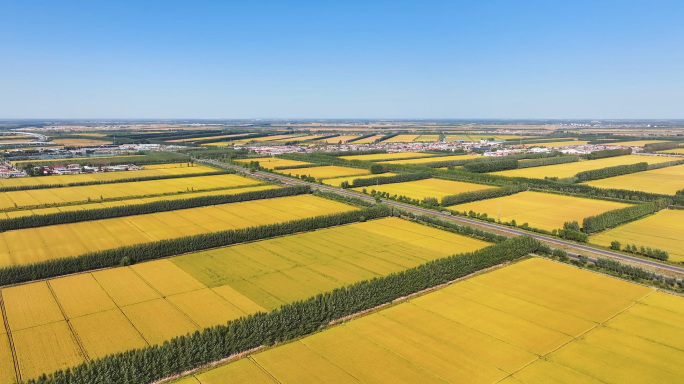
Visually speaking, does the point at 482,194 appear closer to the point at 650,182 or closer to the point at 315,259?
the point at 315,259

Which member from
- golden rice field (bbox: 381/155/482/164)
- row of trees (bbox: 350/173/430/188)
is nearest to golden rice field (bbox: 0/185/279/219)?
row of trees (bbox: 350/173/430/188)

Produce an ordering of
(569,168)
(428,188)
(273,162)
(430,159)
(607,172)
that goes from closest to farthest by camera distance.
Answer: (428,188)
(607,172)
(569,168)
(273,162)
(430,159)

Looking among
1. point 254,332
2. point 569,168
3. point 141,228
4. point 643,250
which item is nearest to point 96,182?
point 141,228

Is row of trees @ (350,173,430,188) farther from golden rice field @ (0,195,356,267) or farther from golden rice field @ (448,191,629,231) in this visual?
golden rice field @ (448,191,629,231)

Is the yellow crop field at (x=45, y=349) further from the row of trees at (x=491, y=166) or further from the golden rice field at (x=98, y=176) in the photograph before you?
the row of trees at (x=491, y=166)

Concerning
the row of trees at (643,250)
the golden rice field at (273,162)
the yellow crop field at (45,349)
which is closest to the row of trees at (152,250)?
the yellow crop field at (45,349)
